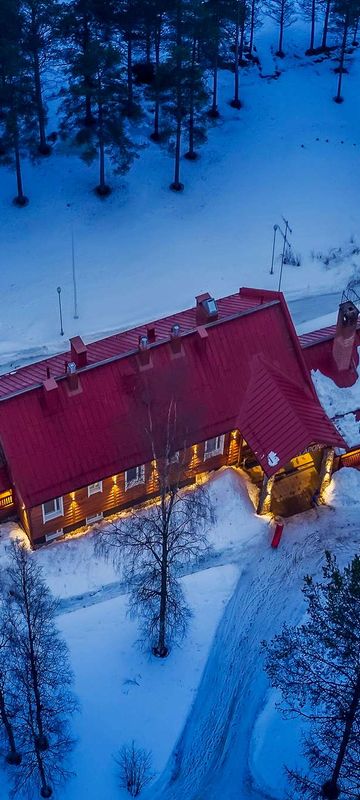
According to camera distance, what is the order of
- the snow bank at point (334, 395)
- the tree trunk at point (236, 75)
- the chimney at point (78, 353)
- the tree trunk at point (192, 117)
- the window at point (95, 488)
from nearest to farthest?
1. the chimney at point (78, 353)
2. the window at point (95, 488)
3. the snow bank at point (334, 395)
4. the tree trunk at point (192, 117)
5. the tree trunk at point (236, 75)

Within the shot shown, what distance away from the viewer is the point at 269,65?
64812 mm

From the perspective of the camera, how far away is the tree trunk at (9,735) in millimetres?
28998

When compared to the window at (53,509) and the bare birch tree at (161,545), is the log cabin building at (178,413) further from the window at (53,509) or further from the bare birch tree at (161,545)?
the bare birch tree at (161,545)

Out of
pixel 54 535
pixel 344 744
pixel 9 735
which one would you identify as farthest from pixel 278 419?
pixel 9 735

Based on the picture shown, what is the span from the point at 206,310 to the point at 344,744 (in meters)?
18.7

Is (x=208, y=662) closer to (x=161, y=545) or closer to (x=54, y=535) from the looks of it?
(x=161, y=545)

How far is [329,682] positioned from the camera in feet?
99.3

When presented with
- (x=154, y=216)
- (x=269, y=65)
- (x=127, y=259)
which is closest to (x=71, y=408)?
(x=127, y=259)

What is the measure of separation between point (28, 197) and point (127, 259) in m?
7.39

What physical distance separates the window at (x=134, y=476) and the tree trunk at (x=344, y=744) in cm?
1387

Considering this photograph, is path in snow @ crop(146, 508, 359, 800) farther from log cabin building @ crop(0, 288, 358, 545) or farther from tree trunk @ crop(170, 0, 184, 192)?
tree trunk @ crop(170, 0, 184, 192)

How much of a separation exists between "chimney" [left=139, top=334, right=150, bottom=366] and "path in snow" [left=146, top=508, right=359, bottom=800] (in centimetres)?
909

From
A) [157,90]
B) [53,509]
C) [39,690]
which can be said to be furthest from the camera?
[157,90]

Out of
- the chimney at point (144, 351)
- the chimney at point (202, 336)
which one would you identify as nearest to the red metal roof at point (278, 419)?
the chimney at point (202, 336)
